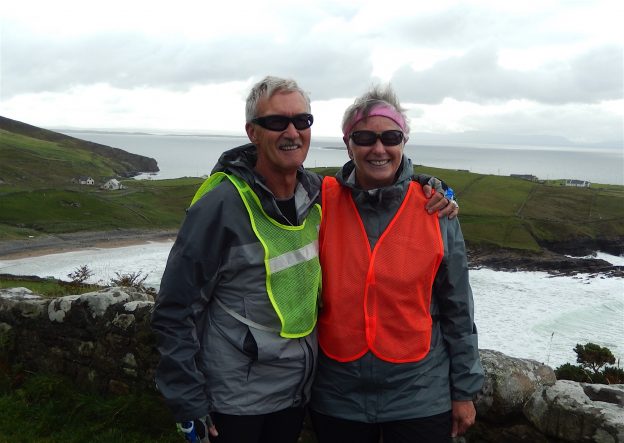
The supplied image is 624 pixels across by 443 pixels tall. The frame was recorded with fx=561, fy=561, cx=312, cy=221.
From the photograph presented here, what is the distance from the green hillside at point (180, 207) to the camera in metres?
48.6

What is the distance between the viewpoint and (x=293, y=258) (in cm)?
314

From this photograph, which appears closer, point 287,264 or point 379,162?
point 287,264

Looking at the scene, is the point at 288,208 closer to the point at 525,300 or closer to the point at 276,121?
the point at 276,121

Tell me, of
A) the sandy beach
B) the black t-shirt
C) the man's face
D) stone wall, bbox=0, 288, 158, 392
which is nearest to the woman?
the black t-shirt

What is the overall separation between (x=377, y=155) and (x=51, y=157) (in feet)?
339

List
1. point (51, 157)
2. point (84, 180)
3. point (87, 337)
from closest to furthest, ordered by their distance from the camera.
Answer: point (87, 337) → point (84, 180) → point (51, 157)

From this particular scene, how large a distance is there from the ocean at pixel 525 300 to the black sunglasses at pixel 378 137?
16.6 meters

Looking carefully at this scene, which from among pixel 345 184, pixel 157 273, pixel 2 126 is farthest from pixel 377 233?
pixel 2 126

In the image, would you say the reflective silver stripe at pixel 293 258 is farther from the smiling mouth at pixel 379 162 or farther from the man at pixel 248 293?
the smiling mouth at pixel 379 162

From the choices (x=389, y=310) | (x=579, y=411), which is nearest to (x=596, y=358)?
(x=579, y=411)

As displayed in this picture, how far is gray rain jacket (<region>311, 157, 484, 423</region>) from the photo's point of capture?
10.3 ft

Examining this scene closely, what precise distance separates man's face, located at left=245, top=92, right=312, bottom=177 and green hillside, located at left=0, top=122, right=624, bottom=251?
4129cm

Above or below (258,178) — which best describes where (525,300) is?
below

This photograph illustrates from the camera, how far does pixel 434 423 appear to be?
3.18 metres
